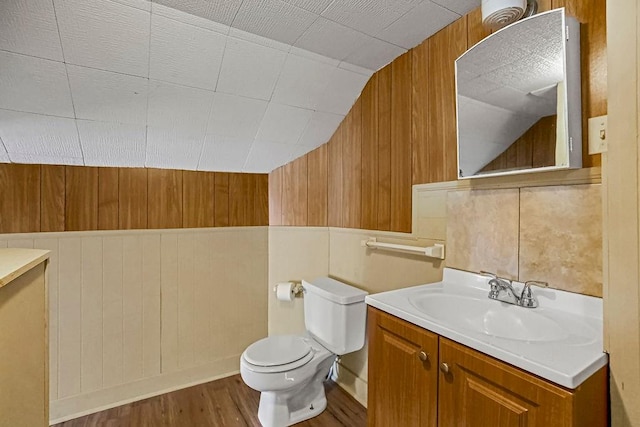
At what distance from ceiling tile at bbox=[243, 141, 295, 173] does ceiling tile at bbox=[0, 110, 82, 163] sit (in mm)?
1041

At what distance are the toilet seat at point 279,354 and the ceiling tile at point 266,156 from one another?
128cm

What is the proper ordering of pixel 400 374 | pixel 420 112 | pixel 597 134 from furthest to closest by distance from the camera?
pixel 420 112, pixel 400 374, pixel 597 134

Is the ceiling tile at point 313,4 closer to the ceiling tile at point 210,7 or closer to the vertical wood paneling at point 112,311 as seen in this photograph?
the ceiling tile at point 210,7

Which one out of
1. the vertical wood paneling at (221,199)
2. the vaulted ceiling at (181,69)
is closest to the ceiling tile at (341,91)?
the vaulted ceiling at (181,69)

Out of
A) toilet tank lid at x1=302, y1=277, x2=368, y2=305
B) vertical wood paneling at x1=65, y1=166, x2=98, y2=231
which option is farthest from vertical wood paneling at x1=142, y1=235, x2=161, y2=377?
toilet tank lid at x1=302, y1=277, x2=368, y2=305

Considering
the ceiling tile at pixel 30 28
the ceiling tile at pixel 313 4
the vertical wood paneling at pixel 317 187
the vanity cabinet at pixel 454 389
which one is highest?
the ceiling tile at pixel 313 4

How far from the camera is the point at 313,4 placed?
1.37m

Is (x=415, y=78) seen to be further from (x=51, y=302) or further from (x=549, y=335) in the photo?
(x=51, y=302)

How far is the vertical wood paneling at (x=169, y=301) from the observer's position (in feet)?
7.39

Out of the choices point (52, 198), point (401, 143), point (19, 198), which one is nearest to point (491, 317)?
point (401, 143)

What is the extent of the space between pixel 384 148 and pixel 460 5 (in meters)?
0.77

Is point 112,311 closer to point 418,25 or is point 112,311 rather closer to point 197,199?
point 197,199

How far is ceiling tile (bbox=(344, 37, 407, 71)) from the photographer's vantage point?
1.69m

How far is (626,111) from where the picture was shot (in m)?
0.82
